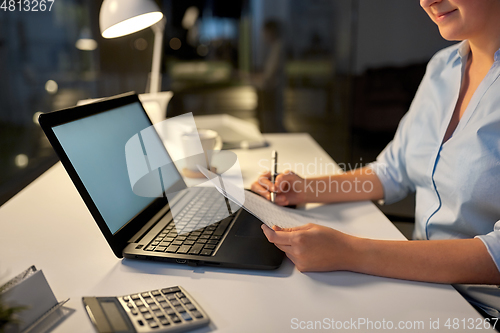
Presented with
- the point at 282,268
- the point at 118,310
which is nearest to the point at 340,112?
the point at 282,268

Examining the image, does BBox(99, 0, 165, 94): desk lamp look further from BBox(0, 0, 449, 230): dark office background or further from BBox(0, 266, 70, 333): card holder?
BBox(0, 0, 449, 230): dark office background

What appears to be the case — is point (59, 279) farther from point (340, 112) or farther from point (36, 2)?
point (340, 112)

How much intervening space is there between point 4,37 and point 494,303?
5.57ft

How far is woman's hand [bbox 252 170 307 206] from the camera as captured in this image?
91 centimetres

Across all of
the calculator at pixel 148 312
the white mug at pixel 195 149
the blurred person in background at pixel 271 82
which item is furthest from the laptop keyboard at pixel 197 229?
the blurred person in background at pixel 271 82

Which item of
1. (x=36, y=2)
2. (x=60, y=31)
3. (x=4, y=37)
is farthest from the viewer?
(x=60, y=31)

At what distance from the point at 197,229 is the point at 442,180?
55 centimetres

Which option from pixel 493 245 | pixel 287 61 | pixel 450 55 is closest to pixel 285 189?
pixel 493 245

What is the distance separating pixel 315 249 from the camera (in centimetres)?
60

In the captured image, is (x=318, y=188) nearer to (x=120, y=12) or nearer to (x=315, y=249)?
(x=315, y=249)

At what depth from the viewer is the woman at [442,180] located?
60cm

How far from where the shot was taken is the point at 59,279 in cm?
59

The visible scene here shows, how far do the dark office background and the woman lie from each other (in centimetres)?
138

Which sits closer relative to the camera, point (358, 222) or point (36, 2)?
point (358, 222)
